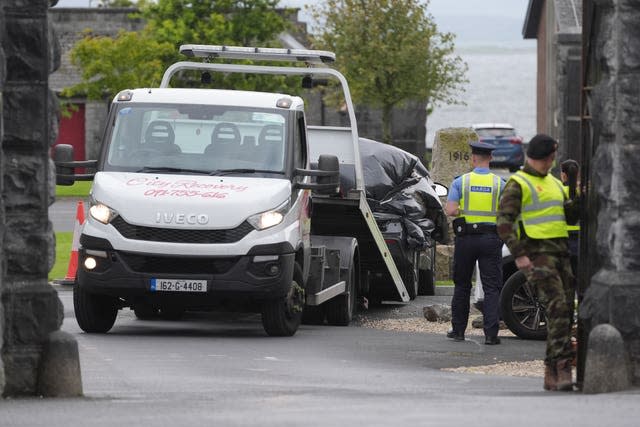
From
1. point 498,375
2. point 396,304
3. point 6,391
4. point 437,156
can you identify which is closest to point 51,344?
point 6,391

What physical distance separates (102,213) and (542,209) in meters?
4.77

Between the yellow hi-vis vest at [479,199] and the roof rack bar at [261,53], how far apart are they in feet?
8.51

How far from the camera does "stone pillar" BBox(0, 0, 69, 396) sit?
10.1 meters

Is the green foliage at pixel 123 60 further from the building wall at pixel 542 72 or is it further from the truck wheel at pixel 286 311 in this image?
the truck wheel at pixel 286 311

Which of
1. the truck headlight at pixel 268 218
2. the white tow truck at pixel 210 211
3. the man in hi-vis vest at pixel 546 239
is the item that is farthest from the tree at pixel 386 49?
the man in hi-vis vest at pixel 546 239

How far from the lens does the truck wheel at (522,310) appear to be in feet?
50.4

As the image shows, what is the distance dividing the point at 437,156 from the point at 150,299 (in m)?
9.58

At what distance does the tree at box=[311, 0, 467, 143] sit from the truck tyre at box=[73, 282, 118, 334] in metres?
38.2

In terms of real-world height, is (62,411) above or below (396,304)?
above

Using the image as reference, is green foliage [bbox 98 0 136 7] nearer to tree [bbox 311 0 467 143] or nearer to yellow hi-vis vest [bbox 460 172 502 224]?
tree [bbox 311 0 467 143]

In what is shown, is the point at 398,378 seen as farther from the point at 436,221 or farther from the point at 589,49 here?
the point at 436,221

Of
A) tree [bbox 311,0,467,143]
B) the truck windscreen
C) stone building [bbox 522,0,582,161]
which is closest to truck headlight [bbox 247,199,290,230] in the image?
the truck windscreen

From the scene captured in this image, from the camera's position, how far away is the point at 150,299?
577 inches

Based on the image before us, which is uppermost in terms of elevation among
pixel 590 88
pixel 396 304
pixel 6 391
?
pixel 590 88
